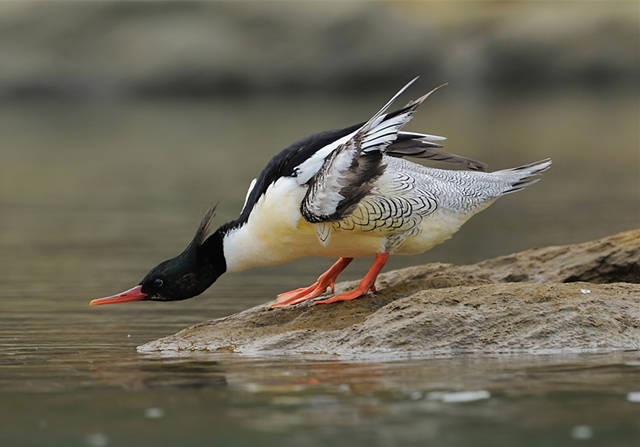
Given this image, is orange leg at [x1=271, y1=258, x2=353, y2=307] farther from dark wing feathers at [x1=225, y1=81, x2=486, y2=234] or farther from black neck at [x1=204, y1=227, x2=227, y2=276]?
dark wing feathers at [x1=225, y1=81, x2=486, y2=234]

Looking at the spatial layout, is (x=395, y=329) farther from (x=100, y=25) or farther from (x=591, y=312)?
(x=100, y=25)

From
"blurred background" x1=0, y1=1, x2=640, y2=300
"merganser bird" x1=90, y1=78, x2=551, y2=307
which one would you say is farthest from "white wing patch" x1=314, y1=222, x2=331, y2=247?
"blurred background" x1=0, y1=1, x2=640, y2=300

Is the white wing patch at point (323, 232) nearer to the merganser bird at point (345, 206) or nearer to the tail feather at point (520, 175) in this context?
the merganser bird at point (345, 206)

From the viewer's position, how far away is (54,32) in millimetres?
42594

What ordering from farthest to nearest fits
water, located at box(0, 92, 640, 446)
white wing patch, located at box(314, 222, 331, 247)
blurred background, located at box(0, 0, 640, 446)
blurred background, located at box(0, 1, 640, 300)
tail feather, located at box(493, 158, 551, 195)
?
blurred background, located at box(0, 1, 640, 300)
tail feather, located at box(493, 158, 551, 195)
white wing patch, located at box(314, 222, 331, 247)
blurred background, located at box(0, 0, 640, 446)
water, located at box(0, 92, 640, 446)

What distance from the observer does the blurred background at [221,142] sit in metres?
→ 5.52

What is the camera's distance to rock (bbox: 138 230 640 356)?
6219 mm

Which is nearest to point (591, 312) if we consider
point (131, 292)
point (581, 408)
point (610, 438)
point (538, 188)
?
point (581, 408)

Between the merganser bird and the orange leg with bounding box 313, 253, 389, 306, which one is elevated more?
the merganser bird

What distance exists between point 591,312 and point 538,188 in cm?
1244

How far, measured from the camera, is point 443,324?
6312 mm

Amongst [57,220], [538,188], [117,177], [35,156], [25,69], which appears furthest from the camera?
[25,69]

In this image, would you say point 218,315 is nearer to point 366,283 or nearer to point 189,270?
point 189,270

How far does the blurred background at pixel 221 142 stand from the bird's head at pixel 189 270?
1.35 ft
